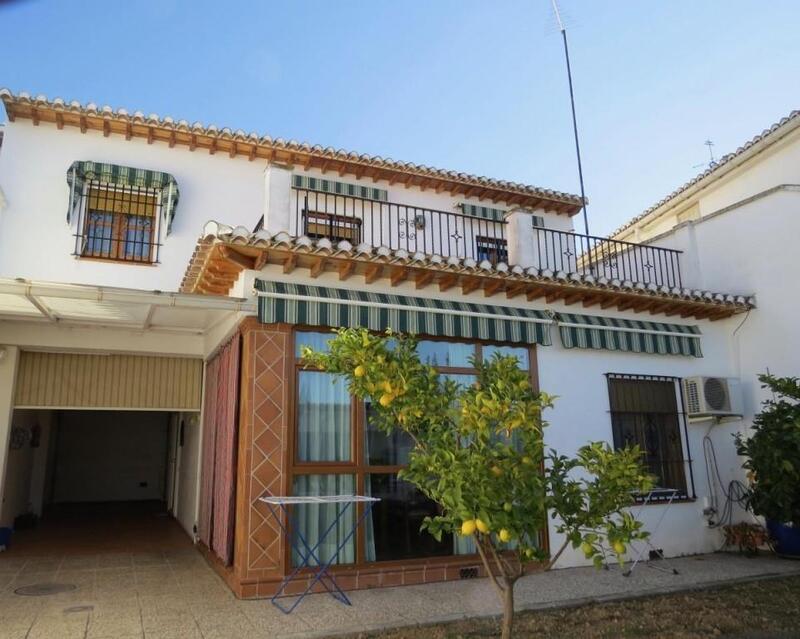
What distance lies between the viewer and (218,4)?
5535 millimetres

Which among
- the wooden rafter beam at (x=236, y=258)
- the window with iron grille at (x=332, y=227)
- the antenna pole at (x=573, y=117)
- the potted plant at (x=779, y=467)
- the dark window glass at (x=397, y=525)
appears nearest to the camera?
the wooden rafter beam at (x=236, y=258)

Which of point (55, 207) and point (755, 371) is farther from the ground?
point (55, 207)

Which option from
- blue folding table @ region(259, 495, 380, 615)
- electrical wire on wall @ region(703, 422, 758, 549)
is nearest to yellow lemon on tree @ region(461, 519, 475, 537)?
blue folding table @ region(259, 495, 380, 615)

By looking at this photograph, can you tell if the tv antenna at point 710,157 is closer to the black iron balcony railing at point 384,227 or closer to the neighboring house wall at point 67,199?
the black iron balcony railing at point 384,227

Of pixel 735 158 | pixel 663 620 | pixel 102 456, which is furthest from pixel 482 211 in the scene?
pixel 102 456

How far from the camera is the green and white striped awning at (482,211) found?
13.6 m

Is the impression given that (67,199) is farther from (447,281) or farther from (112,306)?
(447,281)

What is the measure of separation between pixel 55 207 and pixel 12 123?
1.73 m

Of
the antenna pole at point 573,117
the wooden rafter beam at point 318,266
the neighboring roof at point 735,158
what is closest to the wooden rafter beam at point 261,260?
the wooden rafter beam at point 318,266

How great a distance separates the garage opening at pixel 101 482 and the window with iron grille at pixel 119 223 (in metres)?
3.24

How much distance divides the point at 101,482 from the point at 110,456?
0.77 metres

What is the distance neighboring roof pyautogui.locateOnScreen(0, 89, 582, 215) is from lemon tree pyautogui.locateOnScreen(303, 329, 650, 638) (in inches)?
346

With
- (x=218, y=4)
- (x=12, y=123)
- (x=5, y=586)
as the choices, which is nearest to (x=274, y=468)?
(x=5, y=586)

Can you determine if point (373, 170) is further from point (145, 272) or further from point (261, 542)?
point (261, 542)
